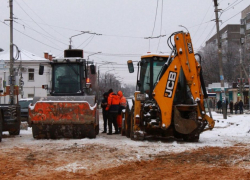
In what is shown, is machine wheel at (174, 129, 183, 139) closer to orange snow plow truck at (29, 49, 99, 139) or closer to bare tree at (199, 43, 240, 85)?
orange snow plow truck at (29, 49, 99, 139)

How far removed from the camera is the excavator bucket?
1225 cm

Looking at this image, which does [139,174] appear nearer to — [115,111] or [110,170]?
[110,170]

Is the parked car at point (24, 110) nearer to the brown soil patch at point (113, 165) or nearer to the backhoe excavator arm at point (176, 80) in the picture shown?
the backhoe excavator arm at point (176, 80)

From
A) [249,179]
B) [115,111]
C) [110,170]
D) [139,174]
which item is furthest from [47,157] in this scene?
[115,111]

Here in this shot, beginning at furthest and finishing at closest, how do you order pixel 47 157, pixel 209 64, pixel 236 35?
pixel 236 35
pixel 209 64
pixel 47 157

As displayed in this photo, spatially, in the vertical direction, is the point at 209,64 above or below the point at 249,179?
above

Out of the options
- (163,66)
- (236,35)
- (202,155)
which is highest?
(236,35)

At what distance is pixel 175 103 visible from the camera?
12352 mm

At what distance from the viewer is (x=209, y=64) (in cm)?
6769

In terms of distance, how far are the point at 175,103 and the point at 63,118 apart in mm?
3346

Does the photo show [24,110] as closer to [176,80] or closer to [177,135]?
[177,135]

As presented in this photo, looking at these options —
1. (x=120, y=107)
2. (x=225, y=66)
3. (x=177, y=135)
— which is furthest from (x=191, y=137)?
(x=225, y=66)

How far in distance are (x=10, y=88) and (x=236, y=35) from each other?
7092 centimetres

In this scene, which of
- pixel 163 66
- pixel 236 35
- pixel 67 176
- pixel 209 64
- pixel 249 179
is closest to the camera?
pixel 249 179
